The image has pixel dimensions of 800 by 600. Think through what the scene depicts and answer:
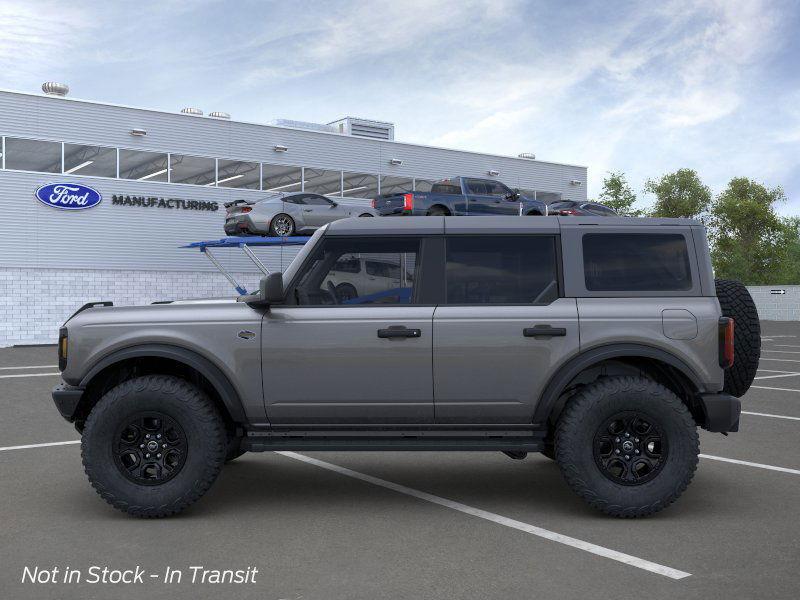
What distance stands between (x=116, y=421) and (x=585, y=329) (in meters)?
3.22

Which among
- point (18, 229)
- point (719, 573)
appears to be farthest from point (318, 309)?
point (18, 229)

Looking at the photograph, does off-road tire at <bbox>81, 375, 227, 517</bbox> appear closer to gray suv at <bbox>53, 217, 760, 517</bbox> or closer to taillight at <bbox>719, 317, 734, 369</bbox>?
gray suv at <bbox>53, 217, 760, 517</bbox>

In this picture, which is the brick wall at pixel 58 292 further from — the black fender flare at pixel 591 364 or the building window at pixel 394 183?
the black fender flare at pixel 591 364

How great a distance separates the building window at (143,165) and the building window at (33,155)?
87.3 inches

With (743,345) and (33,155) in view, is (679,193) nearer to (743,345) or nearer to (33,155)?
(33,155)

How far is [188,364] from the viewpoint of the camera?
19.0 ft

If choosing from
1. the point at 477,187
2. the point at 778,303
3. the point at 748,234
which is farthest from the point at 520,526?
the point at 748,234

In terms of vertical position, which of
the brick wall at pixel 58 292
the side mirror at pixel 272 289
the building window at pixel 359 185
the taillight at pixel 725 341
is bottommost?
the taillight at pixel 725 341

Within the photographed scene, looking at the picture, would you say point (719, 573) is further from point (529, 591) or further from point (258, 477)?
point (258, 477)

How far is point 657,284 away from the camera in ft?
19.3

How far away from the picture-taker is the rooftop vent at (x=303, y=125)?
3450 cm

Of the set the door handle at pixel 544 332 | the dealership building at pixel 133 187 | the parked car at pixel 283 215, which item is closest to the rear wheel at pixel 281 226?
the parked car at pixel 283 215

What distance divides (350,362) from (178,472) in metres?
1.36

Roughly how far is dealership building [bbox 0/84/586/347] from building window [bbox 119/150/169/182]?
0.14 feet
